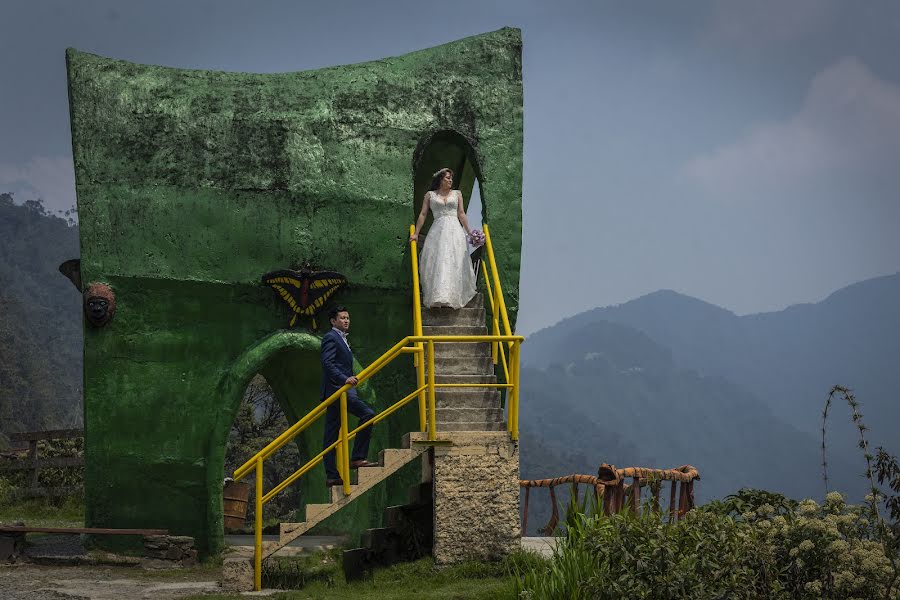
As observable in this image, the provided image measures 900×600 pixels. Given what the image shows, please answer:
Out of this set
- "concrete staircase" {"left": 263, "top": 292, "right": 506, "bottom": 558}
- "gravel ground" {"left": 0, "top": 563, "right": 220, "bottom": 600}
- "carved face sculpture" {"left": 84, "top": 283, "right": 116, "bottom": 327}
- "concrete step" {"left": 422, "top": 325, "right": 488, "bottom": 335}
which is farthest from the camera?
"carved face sculpture" {"left": 84, "top": 283, "right": 116, "bottom": 327}

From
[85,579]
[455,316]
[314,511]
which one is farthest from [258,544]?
[455,316]

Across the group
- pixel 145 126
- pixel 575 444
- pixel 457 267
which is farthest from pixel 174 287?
pixel 575 444

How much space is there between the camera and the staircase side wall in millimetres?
11086

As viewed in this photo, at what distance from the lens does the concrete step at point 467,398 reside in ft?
39.2

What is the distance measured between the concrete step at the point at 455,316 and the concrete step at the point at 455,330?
184 mm

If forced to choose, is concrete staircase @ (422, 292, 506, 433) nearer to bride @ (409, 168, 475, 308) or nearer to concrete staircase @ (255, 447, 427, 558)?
bride @ (409, 168, 475, 308)

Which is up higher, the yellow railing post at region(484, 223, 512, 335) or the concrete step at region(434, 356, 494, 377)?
the yellow railing post at region(484, 223, 512, 335)

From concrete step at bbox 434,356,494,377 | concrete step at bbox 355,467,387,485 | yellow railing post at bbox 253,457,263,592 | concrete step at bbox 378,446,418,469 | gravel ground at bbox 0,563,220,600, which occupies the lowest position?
gravel ground at bbox 0,563,220,600

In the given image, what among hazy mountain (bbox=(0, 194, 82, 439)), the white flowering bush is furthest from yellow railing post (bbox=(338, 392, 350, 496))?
hazy mountain (bbox=(0, 194, 82, 439))

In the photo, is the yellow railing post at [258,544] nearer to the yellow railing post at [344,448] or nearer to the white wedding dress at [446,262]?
the yellow railing post at [344,448]

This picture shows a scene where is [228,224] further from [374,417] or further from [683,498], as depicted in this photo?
[683,498]

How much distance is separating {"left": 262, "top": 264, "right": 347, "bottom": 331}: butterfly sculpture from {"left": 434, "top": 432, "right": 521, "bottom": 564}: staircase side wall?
3723 millimetres

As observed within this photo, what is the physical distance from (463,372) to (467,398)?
15.9 inches

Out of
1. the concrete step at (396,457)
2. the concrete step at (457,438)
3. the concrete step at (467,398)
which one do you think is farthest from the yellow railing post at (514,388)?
the concrete step at (396,457)
